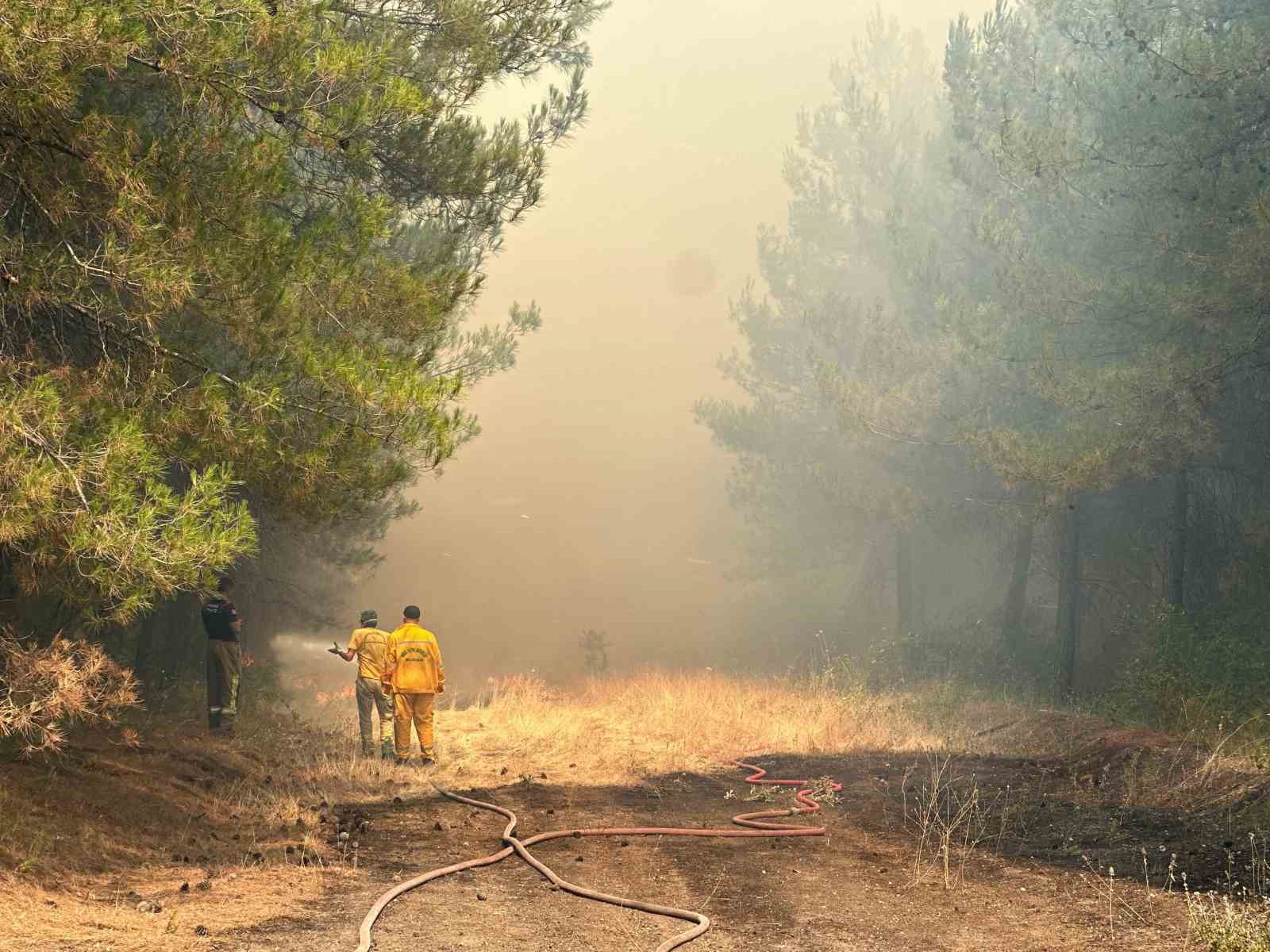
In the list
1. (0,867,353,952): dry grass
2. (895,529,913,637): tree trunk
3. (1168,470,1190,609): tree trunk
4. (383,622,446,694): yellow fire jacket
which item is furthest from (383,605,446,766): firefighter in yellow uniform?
(895,529,913,637): tree trunk

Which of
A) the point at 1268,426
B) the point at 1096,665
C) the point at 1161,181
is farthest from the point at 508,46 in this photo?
the point at 1096,665

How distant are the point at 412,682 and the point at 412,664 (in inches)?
7.5

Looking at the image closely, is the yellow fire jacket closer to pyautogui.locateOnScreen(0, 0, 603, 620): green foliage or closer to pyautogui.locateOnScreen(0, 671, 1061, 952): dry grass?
pyautogui.locateOnScreen(0, 671, 1061, 952): dry grass

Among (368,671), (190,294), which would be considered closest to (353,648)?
(368,671)

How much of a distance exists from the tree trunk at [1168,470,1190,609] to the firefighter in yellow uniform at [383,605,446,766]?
11422 mm

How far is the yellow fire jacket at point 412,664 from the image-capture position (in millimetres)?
12500

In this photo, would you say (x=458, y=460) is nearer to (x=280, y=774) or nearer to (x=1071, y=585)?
(x=280, y=774)

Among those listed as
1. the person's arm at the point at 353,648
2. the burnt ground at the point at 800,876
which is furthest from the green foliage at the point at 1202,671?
the person's arm at the point at 353,648

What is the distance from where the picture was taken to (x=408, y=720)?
1268 centimetres

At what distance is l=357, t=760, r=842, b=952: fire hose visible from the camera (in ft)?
21.6

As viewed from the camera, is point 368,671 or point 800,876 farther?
point 368,671

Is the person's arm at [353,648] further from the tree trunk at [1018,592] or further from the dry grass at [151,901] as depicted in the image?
the tree trunk at [1018,592]

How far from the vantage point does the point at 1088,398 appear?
16.9m

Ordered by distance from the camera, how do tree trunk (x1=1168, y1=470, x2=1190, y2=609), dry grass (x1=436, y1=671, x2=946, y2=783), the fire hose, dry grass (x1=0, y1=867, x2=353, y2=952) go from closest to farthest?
dry grass (x1=0, y1=867, x2=353, y2=952)
the fire hose
dry grass (x1=436, y1=671, x2=946, y2=783)
tree trunk (x1=1168, y1=470, x2=1190, y2=609)
